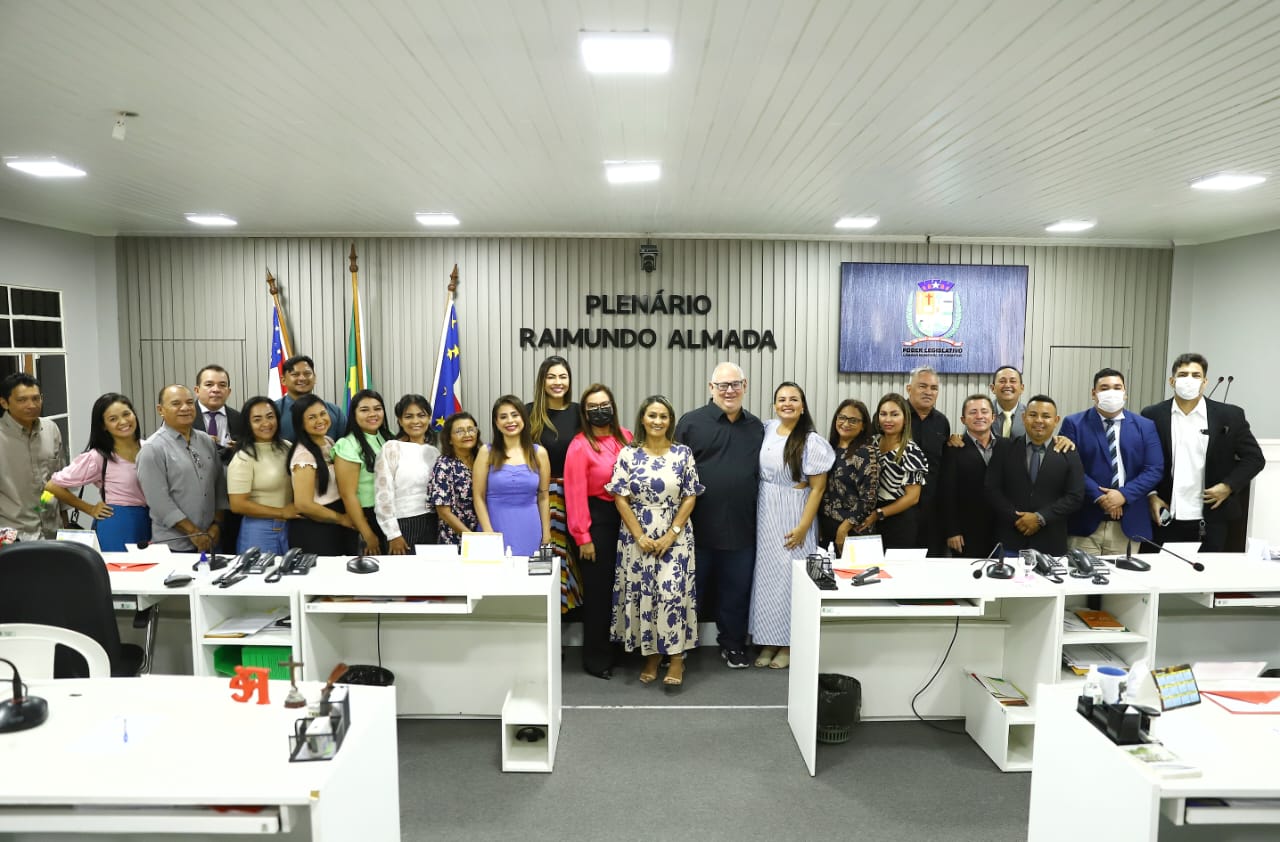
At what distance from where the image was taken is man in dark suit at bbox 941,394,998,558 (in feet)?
13.8

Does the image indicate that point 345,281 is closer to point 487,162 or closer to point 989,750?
point 487,162

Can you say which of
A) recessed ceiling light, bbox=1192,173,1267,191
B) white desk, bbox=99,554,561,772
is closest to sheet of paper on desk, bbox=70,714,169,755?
white desk, bbox=99,554,561,772

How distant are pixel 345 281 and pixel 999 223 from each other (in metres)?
5.71

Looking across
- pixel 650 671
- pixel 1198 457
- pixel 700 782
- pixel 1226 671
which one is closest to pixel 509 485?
pixel 650 671

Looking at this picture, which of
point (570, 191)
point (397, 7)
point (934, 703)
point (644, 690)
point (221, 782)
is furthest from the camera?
point (570, 191)

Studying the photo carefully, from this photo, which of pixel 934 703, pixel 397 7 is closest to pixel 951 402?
pixel 934 703

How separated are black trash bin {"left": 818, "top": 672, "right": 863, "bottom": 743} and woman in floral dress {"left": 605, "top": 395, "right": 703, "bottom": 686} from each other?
2.67 ft

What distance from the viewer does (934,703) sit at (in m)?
3.62

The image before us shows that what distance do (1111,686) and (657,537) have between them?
2177 mm

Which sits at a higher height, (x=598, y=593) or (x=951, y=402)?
(x=951, y=402)

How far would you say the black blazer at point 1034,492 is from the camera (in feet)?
12.8

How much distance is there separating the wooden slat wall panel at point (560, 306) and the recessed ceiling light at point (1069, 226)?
21.2 inches

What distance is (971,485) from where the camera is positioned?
4.22 m

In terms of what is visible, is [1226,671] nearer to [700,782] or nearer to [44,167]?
[700,782]
